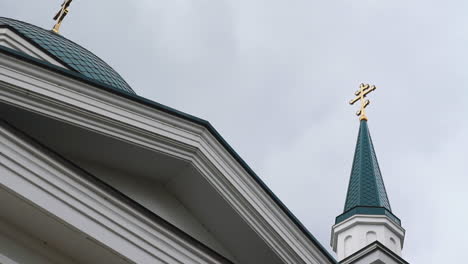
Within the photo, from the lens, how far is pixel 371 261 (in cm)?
1051

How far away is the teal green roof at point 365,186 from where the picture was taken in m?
18.9

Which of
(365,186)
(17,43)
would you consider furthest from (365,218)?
(17,43)

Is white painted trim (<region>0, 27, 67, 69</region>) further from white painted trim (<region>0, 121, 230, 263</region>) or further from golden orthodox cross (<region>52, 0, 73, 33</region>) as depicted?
golden orthodox cross (<region>52, 0, 73, 33</region>)

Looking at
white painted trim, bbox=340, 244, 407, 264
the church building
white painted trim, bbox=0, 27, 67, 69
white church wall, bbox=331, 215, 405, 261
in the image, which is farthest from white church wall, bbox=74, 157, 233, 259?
white church wall, bbox=331, 215, 405, 261

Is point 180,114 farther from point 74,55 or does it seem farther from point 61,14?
point 61,14

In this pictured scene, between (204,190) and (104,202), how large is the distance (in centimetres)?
209

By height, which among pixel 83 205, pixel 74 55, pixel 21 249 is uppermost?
pixel 74 55

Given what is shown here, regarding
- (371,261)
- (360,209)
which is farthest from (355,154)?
(371,261)

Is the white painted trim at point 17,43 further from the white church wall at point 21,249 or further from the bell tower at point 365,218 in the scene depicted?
the bell tower at point 365,218

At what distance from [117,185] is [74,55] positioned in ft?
30.4

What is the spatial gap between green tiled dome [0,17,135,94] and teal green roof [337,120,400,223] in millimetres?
6732

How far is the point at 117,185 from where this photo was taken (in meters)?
8.12

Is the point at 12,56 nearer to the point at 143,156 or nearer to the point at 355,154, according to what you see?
the point at 143,156

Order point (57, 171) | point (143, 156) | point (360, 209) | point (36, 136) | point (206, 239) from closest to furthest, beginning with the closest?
point (57, 171) → point (36, 136) → point (143, 156) → point (206, 239) → point (360, 209)
